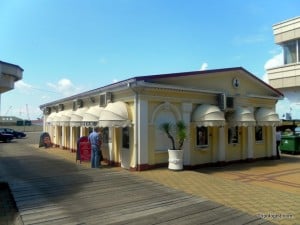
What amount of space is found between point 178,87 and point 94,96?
5833 millimetres

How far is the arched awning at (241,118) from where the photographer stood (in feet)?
56.0

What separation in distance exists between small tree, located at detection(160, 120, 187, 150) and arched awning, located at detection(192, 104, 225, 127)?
0.98 meters

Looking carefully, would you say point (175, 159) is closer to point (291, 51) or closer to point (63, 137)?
point (63, 137)

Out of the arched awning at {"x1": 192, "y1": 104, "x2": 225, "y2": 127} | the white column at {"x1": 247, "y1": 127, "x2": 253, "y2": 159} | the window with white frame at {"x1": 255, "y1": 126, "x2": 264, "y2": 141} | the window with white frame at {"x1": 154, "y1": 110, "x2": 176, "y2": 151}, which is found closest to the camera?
the window with white frame at {"x1": 154, "y1": 110, "x2": 176, "y2": 151}

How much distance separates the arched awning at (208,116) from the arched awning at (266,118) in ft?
12.8

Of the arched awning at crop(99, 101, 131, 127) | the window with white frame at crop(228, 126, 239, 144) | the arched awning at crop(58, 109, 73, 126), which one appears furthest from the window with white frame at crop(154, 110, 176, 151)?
the arched awning at crop(58, 109, 73, 126)

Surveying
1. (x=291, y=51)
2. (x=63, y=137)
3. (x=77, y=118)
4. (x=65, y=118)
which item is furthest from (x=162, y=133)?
(x=291, y=51)

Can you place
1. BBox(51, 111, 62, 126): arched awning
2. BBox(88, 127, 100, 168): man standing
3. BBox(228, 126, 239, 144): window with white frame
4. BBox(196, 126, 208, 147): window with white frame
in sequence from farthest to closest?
1. BBox(51, 111, 62, 126): arched awning
2. BBox(228, 126, 239, 144): window with white frame
3. BBox(196, 126, 208, 147): window with white frame
4. BBox(88, 127, 100, 168): man standing

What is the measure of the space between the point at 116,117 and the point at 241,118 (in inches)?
264

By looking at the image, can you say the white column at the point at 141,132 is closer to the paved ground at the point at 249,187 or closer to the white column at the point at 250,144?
the paved ground at the point at 249,187

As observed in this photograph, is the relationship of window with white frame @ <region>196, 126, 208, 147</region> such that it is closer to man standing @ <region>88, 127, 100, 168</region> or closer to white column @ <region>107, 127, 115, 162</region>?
white column @ <region>107, 127, 115, 162</region>

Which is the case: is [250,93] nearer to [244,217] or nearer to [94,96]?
[94,96]

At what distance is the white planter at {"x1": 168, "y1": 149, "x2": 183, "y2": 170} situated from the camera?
14284 mm

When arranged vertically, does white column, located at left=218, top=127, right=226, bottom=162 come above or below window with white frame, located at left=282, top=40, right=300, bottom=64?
below
